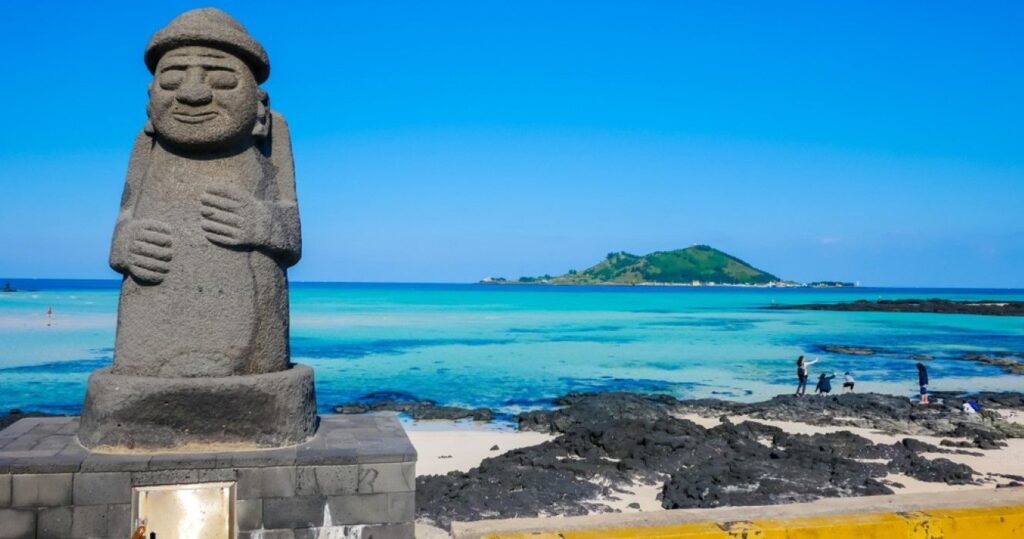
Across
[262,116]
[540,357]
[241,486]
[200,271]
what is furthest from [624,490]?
[540,357]

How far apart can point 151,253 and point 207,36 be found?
1.48 m

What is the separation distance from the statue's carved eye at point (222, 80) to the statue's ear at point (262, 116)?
20 centimetres

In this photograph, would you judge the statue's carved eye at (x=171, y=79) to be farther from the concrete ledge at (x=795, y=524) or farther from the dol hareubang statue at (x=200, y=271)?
the concrete ledge at (x=795, y=524)

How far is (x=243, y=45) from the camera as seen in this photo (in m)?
5.25

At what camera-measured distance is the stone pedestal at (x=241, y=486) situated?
4.57 meters

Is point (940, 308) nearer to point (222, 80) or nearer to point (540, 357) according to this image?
point (540, 357)

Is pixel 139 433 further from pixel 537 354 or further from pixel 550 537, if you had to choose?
pixel 537 354

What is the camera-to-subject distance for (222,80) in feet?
17.0

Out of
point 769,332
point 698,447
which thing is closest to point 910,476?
point 698,447

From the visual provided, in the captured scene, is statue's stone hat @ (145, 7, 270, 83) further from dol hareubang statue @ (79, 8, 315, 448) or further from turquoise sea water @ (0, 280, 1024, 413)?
turquoise sea water @ (0, 280, 1024, 413)

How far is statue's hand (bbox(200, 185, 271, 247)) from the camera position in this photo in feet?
16.8

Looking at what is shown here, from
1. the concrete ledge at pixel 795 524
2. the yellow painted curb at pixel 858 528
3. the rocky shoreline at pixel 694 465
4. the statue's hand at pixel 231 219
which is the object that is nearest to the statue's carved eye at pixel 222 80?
the statue's hand at pixel 231 219

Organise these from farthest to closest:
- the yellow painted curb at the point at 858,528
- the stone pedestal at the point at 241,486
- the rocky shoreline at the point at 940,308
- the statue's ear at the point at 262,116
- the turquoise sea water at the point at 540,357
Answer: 1. the rocky shoreline at the point at 940,308
2. the turquoise sea water at the point at 540,357
3. the statue's ear at the point at 262,116
4. the stone pedestal at the point at 241,486
5. the yellow painted curb at the point at 858,528

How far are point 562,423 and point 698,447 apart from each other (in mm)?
3934
